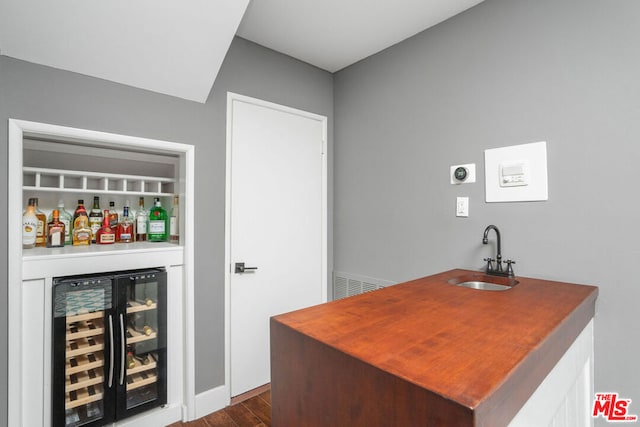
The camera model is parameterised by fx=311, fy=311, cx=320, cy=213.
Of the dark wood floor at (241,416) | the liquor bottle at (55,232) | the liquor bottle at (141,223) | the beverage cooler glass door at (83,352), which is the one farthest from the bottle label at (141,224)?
the dark wood floor at (241,416)

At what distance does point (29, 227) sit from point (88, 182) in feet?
1.47

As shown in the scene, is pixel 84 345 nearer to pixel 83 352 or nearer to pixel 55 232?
pixel 83 352

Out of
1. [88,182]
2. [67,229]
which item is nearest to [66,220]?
[67,229]

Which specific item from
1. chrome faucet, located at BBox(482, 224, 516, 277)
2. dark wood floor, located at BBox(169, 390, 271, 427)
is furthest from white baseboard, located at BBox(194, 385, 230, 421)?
chrome faucet, located at BBox(482, 224, 516, 277)

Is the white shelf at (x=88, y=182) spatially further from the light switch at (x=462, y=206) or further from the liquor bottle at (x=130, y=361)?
the light switch at (x=462, y=206)

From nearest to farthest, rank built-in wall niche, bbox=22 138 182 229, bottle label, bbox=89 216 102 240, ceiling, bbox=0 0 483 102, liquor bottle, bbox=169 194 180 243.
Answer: ceiling, bbox=0 0 483 102 → built-in wall niche, bbox=22 138 182 229 → bottle label, bbox=89 216 102 240 → liquor bottle, bbox=169 194 180 243

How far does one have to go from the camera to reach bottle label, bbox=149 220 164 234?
214 centimetres

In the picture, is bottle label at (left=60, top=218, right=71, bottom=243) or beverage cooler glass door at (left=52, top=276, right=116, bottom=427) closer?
beverage cooler glass door at (left=52, top=276, right=116, bottom=427)

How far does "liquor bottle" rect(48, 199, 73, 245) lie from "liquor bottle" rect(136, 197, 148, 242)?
1.21ft

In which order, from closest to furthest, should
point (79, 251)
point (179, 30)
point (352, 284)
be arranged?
1. point (179, 30)
2. point (79, 251)
3. point (352, 284)

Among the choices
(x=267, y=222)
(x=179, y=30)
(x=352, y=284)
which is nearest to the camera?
(x=179, y=30)

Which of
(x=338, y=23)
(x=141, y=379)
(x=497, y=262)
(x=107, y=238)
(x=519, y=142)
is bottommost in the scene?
(x=141, y=379)

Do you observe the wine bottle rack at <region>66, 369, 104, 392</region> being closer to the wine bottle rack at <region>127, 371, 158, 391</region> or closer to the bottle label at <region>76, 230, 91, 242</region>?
the wine bottle rack at <region>127, 371, 158, 391</region>

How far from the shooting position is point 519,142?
172cm
